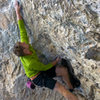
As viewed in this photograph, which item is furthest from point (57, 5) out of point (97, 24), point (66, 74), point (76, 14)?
point (66, 74)

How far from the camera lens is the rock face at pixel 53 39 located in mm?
1338

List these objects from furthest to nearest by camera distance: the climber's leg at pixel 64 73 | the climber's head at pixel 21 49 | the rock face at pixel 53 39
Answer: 1. the climber's leg at pixel 64 73
2. the climber's head at pixel 21 49
3. the rock face at pixel 53 39

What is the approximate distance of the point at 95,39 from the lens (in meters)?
1.37

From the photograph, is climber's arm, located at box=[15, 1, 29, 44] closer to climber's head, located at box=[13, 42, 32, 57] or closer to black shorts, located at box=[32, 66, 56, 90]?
climber's head, located at box=[13, 42, 32, 57]

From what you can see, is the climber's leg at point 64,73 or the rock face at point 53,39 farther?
the climber's leg at point 64,73

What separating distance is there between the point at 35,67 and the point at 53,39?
522mm

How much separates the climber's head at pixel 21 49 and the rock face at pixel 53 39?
321mm

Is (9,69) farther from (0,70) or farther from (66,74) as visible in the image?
(66,74)

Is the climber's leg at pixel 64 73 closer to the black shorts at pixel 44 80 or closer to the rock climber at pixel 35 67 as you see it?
the rock climber at pixel 35 67

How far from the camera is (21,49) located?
1855 mm

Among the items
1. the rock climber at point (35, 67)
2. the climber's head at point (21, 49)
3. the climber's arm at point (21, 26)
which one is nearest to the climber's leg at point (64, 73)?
the rock climber at point (35, 67)

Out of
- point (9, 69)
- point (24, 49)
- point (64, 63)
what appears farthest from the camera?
point (9, 69)

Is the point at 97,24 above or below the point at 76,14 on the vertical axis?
below

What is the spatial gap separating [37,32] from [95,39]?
1004 mm
